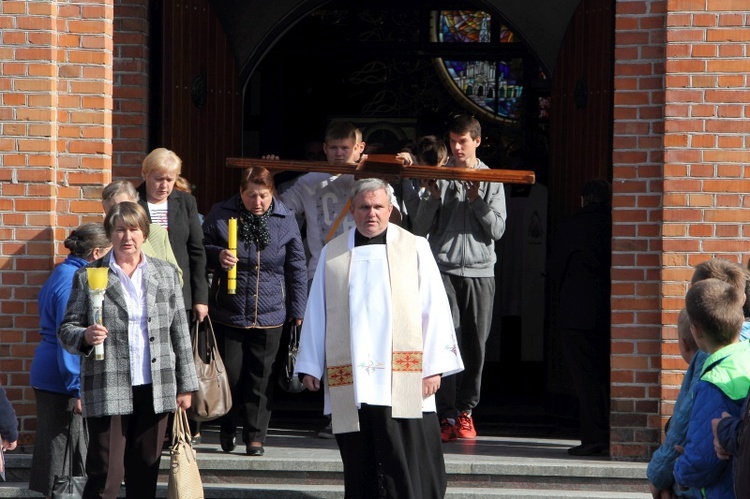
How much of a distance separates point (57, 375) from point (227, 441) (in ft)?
4.34

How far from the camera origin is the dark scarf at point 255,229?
8.19m

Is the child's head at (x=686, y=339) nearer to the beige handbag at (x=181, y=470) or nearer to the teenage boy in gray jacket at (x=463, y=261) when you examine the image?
the beige handbag at (x=181, y=470)

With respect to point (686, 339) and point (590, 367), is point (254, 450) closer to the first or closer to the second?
point (590, 367)

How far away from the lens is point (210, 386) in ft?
25.4

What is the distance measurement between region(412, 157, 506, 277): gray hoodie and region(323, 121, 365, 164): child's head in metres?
0.50

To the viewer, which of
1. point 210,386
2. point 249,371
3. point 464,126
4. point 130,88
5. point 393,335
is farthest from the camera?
point 130,88

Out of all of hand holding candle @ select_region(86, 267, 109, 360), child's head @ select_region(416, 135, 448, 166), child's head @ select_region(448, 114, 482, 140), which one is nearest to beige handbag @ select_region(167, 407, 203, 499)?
hand holding candle @ select_region(86, 267, 109, 360)

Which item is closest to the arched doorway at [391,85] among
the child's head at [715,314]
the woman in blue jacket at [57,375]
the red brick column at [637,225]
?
the red brick column at [637,225]

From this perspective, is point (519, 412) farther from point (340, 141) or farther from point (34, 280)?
point (34, 280)

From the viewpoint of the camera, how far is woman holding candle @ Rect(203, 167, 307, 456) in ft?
26.7

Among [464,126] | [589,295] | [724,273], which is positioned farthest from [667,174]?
[724,273]

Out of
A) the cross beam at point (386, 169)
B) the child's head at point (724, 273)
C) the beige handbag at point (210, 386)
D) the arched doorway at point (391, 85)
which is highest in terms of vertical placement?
the arched doorway at point (391, 85)

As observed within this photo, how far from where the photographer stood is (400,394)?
694 centimetres

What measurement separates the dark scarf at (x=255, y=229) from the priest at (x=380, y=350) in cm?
113
